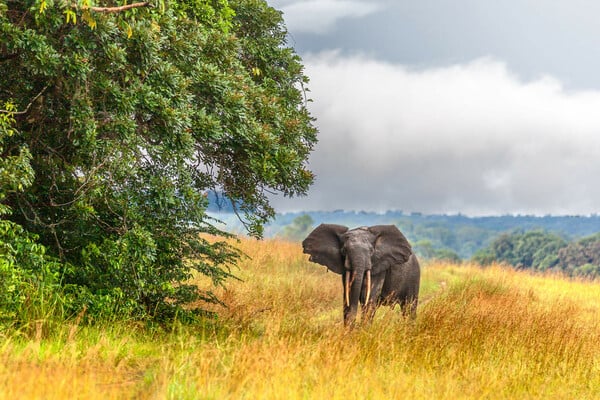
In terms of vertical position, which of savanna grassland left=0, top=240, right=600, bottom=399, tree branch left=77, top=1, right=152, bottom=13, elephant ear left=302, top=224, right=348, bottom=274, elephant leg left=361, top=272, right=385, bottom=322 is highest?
tree branch left=77, top=1, right=152, bottom=13

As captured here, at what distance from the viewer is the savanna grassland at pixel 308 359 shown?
8.03 metres

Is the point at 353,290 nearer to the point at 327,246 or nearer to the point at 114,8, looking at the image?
the point at 327,246

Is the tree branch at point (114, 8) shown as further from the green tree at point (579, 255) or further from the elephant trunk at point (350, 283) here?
the green tree at point (579, 255)

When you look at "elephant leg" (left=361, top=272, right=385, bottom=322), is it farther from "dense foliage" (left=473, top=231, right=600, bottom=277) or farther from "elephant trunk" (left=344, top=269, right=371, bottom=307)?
"dense foliage" (left=473, top=231, right=600, bottom=277)

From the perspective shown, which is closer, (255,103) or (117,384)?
(117,384)

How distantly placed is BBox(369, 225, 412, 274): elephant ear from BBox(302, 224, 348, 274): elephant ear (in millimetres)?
654

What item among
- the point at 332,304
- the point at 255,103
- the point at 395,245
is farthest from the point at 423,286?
the point at 255,103

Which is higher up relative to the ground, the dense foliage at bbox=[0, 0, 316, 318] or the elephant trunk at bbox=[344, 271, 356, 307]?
the dense foliage at bbox=[0, 0, 316, 318]

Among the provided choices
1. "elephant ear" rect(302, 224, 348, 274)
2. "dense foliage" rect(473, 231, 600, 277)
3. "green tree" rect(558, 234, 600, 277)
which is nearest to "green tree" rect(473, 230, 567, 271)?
"dense foliage" rect(473, 231, 600, 277)

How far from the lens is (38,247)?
36.5 feet

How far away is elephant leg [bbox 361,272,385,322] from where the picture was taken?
13.2 m

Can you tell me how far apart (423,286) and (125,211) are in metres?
14.9

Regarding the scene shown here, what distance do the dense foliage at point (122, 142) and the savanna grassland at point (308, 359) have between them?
3.87 ft

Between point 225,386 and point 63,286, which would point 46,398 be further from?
point 63,286
